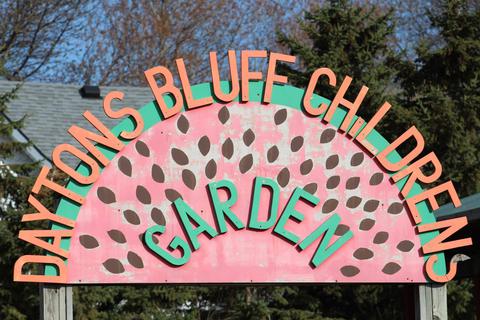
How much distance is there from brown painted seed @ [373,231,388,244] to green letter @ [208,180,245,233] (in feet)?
3.30

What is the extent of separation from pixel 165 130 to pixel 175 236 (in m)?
0.77

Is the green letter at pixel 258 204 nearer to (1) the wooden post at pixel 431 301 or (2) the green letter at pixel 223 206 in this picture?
(2) the green letter at pixel 223 206

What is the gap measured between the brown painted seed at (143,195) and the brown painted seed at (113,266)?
0.47 meters

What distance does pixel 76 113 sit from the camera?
891 inches

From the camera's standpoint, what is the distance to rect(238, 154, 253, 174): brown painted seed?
27.5 ft

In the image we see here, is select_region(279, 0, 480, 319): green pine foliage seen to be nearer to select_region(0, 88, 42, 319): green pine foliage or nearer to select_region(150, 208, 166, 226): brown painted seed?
select_region(0, 88, 42, 319): green pine foliage

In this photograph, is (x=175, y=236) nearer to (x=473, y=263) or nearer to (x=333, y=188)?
(x=333, y=188)

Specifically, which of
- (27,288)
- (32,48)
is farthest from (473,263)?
(32,48)

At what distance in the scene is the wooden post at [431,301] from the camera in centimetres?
854

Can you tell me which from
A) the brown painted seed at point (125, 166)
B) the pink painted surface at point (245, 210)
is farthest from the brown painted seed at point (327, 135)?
the brown painted seed at point (125, 166)

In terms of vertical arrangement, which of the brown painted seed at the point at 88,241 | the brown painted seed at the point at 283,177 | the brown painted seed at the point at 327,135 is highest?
the brown painted seed at the point at 327,135

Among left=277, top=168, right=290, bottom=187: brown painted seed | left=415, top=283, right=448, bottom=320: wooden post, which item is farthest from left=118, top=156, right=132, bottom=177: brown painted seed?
left=415, top=283, right=448, bottom=320: wooden post

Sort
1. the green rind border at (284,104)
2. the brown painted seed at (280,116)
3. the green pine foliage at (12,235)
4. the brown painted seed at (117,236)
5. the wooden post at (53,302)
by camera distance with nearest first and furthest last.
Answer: the wooden post at (53,302)
the brown painted seed at (117,236)
the green rind border at (284,104)
the brown painted seed at (280,116)
the green pine foliage at (12,235)

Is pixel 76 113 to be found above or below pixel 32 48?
below
